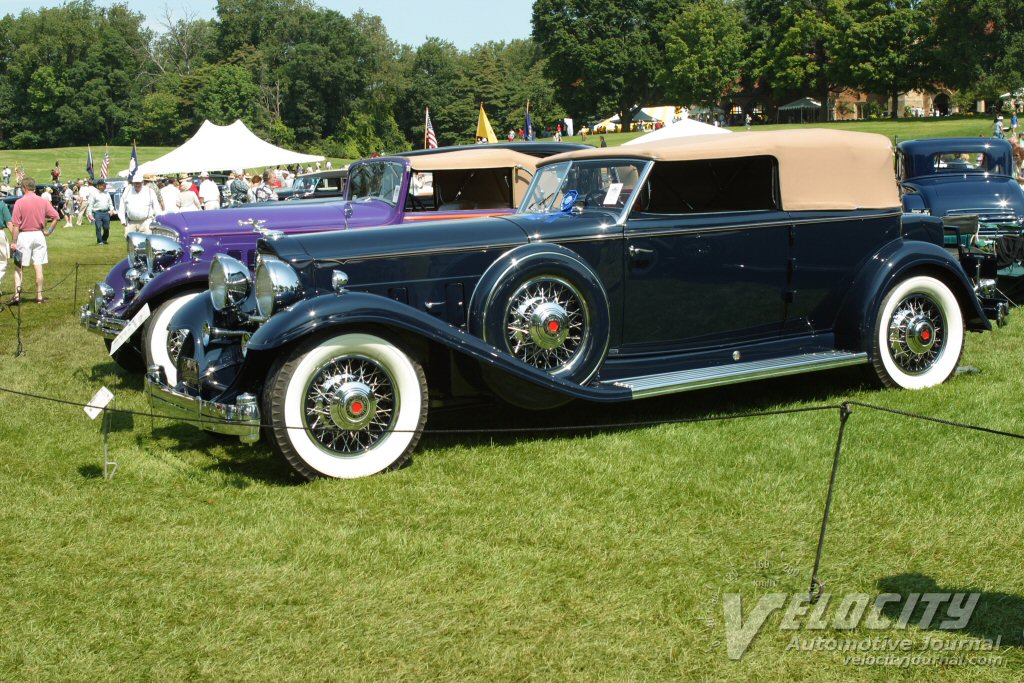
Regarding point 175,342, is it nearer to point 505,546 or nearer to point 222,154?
point 505,546

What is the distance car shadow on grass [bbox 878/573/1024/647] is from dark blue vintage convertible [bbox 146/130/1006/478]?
2275 millimetres

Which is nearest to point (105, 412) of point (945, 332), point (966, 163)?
point (945, 332)

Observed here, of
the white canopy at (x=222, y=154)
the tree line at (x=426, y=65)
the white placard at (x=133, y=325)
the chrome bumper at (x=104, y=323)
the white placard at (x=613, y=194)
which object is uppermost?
the tree line at (x=426, y=65)

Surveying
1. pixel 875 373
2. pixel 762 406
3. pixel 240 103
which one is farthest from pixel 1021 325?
pixel 240 103

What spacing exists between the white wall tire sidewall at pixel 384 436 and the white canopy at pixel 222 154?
20110mm

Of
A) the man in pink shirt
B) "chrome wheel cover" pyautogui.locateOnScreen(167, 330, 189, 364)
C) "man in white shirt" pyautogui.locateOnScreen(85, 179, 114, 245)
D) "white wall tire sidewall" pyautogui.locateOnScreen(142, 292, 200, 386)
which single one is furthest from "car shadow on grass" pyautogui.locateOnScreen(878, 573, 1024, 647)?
"man in white shirt" pyautogui.locateOnScreen(85, 179, 114, 245)

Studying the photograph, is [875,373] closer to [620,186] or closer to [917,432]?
[917,432]

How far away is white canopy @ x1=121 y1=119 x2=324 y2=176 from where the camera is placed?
2434 centimetres

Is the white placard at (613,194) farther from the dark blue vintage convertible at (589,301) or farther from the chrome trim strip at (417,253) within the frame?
the chrome trim strip at (417,253)

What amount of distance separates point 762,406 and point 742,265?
3.54 ft

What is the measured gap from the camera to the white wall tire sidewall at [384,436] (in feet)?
17.4

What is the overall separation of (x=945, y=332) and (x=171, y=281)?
6087 millimetres

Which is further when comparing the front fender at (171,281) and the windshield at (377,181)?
the windshield at (377,181)

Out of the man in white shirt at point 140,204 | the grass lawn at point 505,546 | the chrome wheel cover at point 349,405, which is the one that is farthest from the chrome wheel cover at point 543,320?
the man in white shirt at point 140,204
